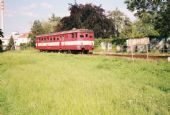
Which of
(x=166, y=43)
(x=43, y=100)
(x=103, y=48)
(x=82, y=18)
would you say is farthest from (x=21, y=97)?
(x=82, y=18)

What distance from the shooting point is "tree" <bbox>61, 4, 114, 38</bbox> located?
5756 centimetres

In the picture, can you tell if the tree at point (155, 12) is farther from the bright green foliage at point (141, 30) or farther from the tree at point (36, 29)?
the tree at point (36, 29)

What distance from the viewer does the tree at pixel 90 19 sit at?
57.6 meters

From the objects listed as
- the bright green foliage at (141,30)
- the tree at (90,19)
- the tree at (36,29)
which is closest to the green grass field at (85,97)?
the bright green foliage at (141,30)

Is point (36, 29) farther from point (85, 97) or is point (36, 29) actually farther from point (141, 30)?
point (85, 97)

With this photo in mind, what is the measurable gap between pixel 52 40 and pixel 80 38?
890cm

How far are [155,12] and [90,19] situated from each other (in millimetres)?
23952

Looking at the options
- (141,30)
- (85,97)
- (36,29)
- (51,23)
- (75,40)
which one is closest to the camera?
(85,97)

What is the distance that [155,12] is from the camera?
34812 millimetres

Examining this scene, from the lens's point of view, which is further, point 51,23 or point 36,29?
point 51,23

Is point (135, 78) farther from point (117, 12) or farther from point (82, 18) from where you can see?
point (117, 12)

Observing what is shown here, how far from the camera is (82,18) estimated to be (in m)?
59.1

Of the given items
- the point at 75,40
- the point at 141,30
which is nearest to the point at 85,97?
the point at 75,40

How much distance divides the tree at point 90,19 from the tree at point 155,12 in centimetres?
2091
